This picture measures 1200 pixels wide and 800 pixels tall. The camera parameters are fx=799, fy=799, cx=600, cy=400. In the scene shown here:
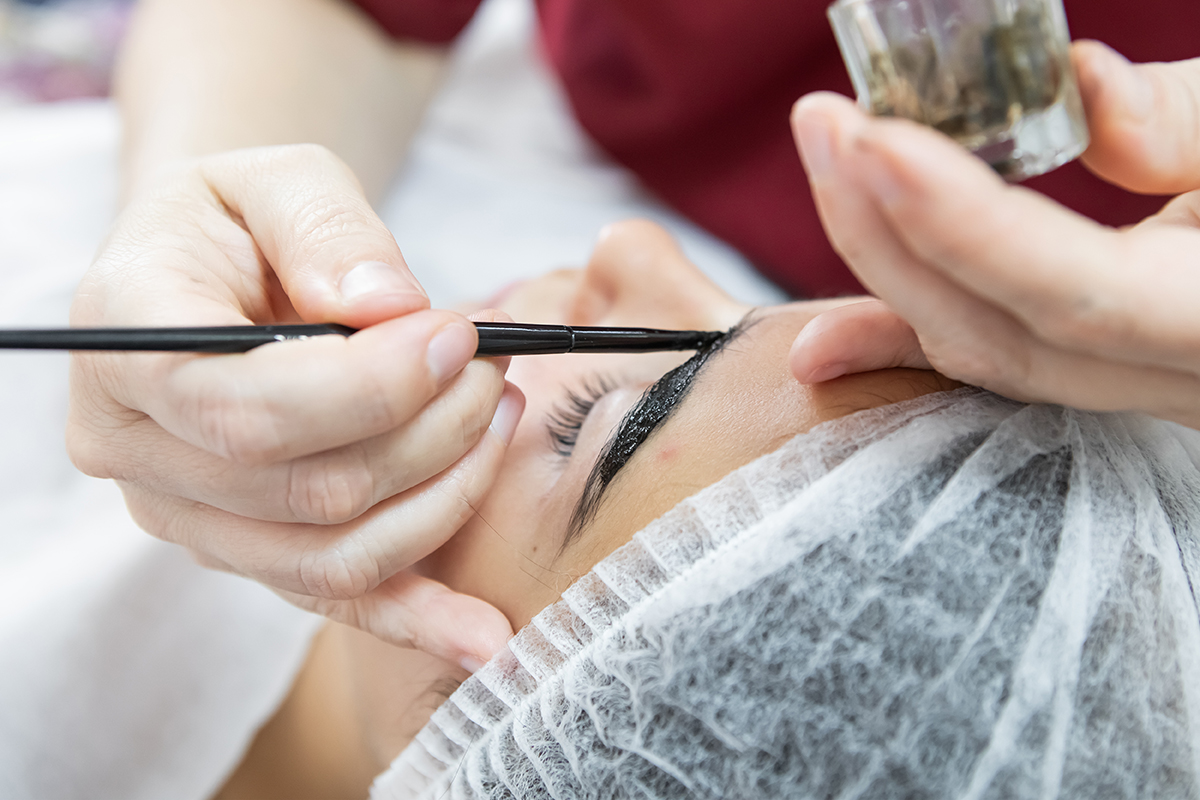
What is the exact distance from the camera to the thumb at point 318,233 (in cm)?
58

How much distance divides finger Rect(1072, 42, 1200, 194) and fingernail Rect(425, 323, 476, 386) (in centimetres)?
42

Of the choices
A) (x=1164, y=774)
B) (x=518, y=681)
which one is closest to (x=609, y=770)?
(x=518, y=681)

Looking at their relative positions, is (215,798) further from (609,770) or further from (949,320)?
(949,320)

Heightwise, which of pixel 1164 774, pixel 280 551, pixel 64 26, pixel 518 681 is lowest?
pixel 1164 774

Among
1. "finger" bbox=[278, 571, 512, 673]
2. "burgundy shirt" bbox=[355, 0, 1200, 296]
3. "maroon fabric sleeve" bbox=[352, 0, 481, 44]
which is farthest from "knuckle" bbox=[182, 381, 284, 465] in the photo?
"maroon fabric sleeve" bbox=[352, 0, 481, 44]

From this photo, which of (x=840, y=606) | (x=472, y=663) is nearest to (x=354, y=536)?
(x=472, y=663)

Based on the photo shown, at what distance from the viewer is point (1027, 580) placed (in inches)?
21.4

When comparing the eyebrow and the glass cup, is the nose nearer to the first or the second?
the eyebrow

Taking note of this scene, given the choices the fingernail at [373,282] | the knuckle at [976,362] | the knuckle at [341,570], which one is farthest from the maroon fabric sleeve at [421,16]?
the knuckle at [976,362]

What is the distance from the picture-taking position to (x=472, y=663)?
0.67m

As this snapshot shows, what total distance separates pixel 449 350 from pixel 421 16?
3.75 ft

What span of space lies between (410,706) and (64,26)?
2175 mm

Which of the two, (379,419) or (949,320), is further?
(379,419)

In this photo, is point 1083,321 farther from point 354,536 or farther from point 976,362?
point 354,536
